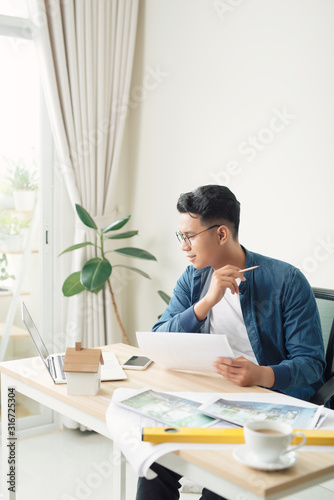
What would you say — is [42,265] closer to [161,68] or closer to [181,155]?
[181,155]

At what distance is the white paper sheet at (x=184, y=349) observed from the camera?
5.85ft

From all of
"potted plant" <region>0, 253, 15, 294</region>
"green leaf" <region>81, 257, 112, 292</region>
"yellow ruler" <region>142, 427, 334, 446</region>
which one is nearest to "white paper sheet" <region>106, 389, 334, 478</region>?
"yellow ruler" <region>142, 427, 334, 446</region>

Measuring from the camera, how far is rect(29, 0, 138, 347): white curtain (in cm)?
332

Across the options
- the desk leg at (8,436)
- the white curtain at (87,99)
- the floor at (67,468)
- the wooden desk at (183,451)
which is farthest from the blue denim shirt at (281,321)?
the white curtain at (87,99)

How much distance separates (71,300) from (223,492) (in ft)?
7.82

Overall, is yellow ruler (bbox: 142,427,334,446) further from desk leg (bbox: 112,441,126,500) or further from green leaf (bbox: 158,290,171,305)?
green leaf (bbox: 158,290,171,305)

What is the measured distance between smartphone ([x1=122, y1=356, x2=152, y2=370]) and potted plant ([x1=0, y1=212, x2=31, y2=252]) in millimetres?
1599

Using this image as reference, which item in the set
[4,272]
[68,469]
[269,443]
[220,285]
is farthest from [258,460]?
[4,272]

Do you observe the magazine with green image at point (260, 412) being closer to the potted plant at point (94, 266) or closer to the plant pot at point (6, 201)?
the potted plant at point (94, 266)

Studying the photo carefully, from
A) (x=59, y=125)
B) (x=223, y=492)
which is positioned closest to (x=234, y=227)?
(x=223, y=492)

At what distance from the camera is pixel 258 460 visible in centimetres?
124

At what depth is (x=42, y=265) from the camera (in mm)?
3551

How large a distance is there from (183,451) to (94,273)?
200 cm

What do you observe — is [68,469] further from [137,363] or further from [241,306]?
[241,306]
